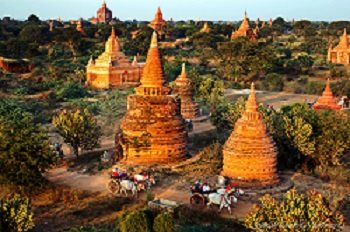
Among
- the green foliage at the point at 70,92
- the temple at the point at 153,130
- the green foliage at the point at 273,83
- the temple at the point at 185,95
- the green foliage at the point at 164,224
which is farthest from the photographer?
the green foliage at the point at 273,83

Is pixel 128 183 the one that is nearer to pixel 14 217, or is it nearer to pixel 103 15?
pixel 14 217

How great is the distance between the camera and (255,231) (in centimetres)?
1391

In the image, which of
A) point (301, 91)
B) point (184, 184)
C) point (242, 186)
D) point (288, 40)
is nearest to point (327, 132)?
point (242, 186)

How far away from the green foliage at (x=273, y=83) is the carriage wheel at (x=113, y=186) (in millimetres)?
34299

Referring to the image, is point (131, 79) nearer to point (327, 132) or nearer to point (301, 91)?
point (301, 91)

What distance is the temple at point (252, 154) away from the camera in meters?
20.0

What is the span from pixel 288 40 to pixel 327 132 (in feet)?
234

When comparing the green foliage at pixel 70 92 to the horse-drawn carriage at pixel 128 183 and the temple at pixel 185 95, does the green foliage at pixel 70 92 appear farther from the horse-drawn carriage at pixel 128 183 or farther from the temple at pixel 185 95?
the horse-drawn carriage at pixel 128 183

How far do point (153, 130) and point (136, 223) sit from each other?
29.6 ft

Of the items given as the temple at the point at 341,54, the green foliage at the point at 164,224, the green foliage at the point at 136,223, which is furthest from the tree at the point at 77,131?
the temple at the point at 341,54

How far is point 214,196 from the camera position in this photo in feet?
58.1

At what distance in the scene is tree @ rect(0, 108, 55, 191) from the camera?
1888cm

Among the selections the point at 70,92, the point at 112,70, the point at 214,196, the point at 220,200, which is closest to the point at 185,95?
the point at 70,92

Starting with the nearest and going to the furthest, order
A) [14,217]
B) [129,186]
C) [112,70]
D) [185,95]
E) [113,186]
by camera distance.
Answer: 1. [14,217]
2. [129,186]
3. [113,186]
4. [185,95]
5. [112,70]
